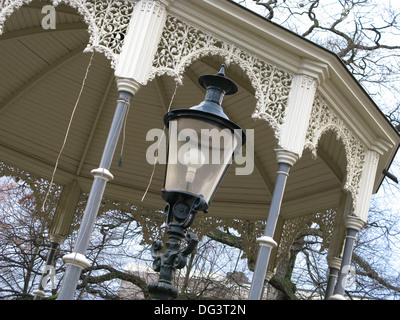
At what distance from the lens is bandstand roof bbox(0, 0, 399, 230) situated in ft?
36.2

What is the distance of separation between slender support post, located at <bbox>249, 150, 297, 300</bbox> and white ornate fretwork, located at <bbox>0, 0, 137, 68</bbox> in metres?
2.58

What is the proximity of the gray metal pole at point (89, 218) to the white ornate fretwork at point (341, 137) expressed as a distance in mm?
2769

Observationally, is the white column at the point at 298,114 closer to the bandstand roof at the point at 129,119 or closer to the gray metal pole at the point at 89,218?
the bandstand roof at the point at 129,119

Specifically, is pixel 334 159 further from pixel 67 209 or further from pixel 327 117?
pixel 67 209

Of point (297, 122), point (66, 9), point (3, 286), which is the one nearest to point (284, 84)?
point (297, 122)

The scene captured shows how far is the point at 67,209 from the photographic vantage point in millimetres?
14680

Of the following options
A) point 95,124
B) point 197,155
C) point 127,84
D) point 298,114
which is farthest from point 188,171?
point 95,124

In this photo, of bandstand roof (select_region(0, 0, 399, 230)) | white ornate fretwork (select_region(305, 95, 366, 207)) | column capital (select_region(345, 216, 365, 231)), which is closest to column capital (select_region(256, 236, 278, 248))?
white ornate fretwork (select_region(305, 95, 366, 207))

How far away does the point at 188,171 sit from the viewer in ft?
17.3

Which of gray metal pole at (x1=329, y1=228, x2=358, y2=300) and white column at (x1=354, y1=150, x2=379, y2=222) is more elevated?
white column at (x1=354, y1=150, x2=379, y2=222)

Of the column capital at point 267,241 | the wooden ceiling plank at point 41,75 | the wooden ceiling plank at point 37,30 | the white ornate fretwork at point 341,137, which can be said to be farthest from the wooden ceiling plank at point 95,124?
the column capital at point 267,241

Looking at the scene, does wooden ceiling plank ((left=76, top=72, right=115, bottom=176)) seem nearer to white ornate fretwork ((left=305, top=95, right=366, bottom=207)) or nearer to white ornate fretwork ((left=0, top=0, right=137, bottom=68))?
white ornate fretwork ((left=0, top=0, right=137, bottom=68))

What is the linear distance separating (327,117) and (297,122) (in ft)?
3.11

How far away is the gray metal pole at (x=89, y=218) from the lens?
7609 millimetres
